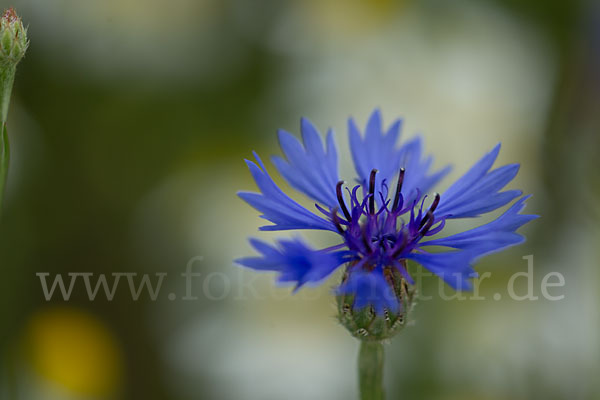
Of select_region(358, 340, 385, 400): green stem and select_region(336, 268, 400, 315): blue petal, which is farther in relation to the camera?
select_region(358, 340, 385, 400): green stem

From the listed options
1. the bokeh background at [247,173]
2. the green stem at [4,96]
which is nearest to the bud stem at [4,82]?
the green stem at [4,96]

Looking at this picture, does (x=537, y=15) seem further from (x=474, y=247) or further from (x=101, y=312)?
(x=474, y=247)

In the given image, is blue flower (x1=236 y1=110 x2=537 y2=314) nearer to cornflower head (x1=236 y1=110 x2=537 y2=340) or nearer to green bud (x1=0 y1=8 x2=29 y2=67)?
cornflower head (x1=236 y1=110 x2=537 y2=340)

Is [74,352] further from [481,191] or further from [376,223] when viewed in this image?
[481,191]

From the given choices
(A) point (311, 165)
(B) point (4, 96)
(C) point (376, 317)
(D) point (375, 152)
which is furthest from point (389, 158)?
(B) point (4, 96)

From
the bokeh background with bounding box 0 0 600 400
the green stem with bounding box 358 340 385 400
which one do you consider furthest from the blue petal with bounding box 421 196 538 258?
the bokeh background with bounding box 0 0 600 400

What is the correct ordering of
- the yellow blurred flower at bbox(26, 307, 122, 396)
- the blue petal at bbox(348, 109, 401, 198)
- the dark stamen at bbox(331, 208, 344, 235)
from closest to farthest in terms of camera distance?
1. the dark stamen at bbox(331, 208, 344, 235)
2. the blue petal at bbox(348, 109, 401, 198)
3. the yellow blurred flower at bbox(26, 307, 122, 396)

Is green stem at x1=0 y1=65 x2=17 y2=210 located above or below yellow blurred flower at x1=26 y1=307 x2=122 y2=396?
above

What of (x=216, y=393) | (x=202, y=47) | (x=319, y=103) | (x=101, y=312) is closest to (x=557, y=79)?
(x=319, y=103)
